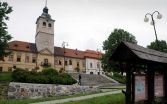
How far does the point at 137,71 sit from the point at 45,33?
5755 cm

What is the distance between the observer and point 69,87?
27375 mm

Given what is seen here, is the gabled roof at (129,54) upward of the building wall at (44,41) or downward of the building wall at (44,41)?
downward

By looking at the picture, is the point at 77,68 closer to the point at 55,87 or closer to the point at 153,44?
the point at 153,44

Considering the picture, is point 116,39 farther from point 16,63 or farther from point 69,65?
point 16,63

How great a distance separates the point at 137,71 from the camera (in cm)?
1138

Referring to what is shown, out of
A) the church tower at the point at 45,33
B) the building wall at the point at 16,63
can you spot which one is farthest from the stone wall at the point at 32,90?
the church tower at the point at 45,33

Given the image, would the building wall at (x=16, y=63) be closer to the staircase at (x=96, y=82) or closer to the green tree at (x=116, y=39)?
the green tree at (x=116, y=39)

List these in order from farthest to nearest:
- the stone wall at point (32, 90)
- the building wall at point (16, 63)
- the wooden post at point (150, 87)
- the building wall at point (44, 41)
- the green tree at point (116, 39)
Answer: the building wall at point (44, 41)
the building wall at point (16, 63)
the green tree at point (116, 39)
the stone wall at point (32, 90)
the wooden post at point (150, 87)

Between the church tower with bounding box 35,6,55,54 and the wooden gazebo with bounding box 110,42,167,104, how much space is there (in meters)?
56.1

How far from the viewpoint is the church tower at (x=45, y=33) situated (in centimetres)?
6631

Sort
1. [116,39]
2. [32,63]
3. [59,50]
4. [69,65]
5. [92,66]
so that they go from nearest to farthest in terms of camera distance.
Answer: [116,39], [32,63], [59,50], [69,65], [92,66]

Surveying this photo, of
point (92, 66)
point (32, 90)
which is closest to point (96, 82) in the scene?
point (32, 90)

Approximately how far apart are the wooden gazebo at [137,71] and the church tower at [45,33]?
5610cm

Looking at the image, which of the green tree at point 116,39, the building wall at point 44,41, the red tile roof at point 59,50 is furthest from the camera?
the building wall at point 44,41
